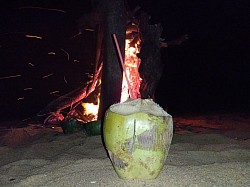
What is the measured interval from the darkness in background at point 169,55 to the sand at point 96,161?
294 centimetres

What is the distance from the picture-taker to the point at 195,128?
16.3 feet

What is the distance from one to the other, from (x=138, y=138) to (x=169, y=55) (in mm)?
7320

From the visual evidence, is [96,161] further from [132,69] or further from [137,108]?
[132,69]

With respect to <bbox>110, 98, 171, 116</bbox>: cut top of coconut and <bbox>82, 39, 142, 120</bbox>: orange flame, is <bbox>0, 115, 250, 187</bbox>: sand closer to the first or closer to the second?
<bbox>110, 98, 171, 116</bbox>: cut top of coconut

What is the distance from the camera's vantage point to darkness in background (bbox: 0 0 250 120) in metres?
6.98

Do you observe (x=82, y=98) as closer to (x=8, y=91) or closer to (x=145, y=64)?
(x=145, y=64)

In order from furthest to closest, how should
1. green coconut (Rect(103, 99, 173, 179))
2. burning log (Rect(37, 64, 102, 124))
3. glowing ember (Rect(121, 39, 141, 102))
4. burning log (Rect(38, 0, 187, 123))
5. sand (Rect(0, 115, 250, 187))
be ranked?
burning log (Rect(37, 64, 102, 124)), glowing ember (Rect(121, 39, 141, 102)), burning log (Rect(38, 0, 187, 123)), sand (Rect(0, 115, 250, 187)), green coconut (Rect(103, 99, 173, 179))

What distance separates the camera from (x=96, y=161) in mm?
3053

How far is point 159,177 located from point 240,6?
16.5 ft

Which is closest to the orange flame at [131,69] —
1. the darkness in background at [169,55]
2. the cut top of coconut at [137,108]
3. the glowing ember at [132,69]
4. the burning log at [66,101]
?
the glowing ember at [132,69]

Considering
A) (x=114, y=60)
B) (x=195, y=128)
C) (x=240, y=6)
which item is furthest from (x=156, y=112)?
(x=240, y=6)

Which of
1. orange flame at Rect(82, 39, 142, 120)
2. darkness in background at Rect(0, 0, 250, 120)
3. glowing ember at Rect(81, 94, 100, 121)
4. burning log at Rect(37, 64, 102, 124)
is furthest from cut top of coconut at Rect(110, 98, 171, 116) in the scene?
darkness in background at Rect(0, 0, 250, 120)

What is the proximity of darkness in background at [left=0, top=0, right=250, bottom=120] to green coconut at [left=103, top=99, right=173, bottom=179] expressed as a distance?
4.25 meters

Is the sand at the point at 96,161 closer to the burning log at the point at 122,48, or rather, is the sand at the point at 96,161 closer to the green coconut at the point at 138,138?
the green coconut at the point at 138,138
